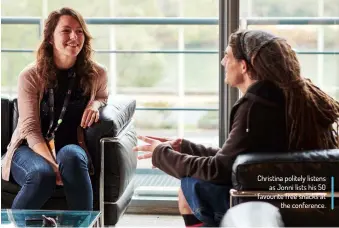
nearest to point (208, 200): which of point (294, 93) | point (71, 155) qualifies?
point (294, 93)

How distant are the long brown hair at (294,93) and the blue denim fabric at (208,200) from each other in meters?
0.35

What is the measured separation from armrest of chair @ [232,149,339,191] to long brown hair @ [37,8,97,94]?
1.20 metres

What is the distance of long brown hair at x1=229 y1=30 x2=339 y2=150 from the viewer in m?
2.74

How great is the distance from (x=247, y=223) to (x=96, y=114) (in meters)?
1.10

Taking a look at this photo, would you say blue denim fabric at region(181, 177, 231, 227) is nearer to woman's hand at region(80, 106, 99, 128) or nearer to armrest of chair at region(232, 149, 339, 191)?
armrest of chair at region(232, 149, 339, 191)

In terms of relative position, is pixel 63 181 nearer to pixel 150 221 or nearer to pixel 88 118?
pixel 88 118

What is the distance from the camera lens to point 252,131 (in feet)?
8.85

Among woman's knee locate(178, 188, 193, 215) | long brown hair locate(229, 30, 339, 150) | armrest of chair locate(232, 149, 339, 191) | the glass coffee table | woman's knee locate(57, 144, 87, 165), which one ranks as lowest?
the glass coffee table

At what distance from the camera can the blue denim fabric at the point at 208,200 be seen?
9.16 ft

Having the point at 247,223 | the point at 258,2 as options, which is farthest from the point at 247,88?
the point at 258,2

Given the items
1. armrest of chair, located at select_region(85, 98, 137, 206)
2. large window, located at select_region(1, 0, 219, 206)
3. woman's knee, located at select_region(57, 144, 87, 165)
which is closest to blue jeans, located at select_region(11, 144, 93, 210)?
woman's knee, located at select_region(57, 144, 87, 165)

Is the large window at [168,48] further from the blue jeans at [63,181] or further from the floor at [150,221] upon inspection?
the blue jeans at [63,181]

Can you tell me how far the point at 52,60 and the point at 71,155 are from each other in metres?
0.57

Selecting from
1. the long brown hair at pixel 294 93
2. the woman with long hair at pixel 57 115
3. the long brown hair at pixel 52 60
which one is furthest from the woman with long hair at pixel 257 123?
the long brown hair at pixel 52 60
